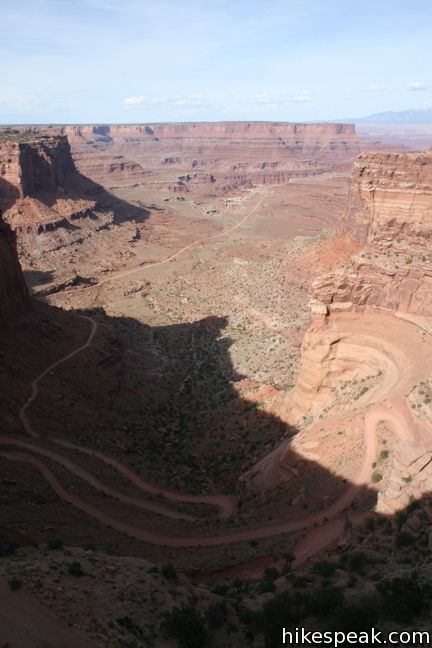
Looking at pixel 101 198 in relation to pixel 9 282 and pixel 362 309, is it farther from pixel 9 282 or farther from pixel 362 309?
pixel 362 309

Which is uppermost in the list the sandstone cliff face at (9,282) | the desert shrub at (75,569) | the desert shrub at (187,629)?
the sandstone cliff face at (9,282)

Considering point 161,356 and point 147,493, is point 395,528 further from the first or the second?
point 161,356

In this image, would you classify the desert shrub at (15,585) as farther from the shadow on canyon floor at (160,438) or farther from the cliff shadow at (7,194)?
the cliff shadow at (7,194)

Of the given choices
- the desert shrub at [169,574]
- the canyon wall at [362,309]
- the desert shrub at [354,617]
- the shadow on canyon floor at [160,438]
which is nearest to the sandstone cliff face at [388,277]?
the canyon wall at [362,309]

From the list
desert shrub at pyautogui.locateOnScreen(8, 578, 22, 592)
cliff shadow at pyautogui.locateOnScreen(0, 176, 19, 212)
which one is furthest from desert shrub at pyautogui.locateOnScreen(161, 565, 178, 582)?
cliff shadow at pyautogui.locateOnScreen(0, 176, 19, 212)

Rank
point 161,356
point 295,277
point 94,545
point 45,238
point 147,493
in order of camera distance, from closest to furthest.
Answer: point 94,545, point 147,493, point 161,356, point 295,277, point 45,238

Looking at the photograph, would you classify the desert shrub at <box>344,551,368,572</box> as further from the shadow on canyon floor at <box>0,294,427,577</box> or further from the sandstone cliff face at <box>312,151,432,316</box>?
the sandstone cliff face at <box>312,151,432,316</box>

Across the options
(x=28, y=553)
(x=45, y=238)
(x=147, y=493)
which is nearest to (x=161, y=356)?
(x=147, y=493)
